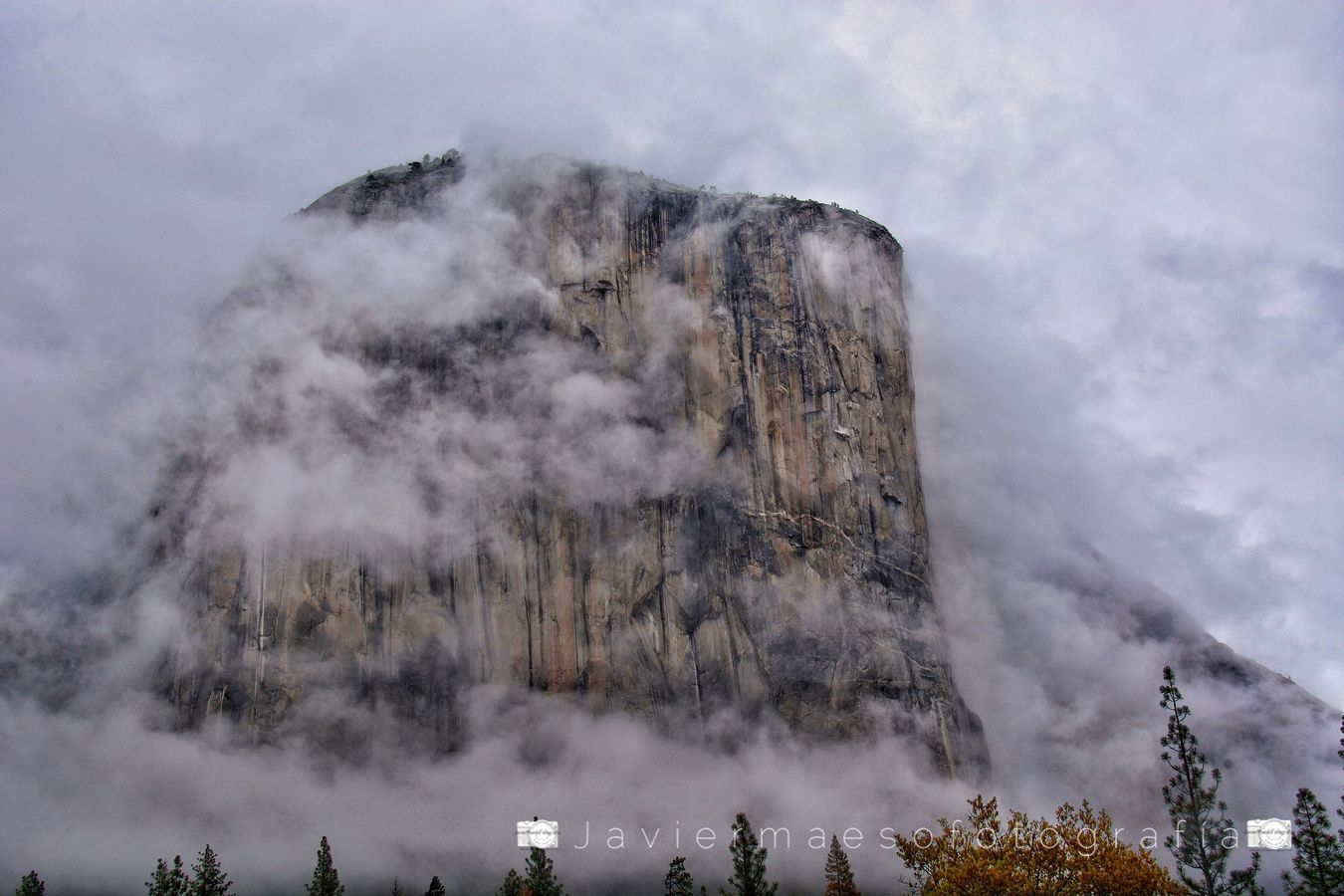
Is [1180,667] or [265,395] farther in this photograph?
[1180,667]

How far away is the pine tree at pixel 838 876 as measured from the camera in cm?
6856

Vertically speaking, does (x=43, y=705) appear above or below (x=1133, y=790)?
above

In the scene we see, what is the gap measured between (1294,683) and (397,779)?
76.4 m

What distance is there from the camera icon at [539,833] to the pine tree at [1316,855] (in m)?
39.9

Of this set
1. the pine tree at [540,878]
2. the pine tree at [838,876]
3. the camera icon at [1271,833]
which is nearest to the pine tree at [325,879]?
the pine tree at [540,878]

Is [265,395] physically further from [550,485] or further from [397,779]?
[397,779]

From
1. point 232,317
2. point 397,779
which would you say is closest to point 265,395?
point 232,317

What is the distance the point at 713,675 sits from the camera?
88750 mm

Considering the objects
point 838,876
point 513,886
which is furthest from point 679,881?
point 513,886

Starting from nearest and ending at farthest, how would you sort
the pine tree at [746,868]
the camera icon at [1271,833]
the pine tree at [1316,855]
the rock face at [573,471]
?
the pine tree at [1316,855] < the pine tree at [746,868] < the camera icon at [1271,833] < the rock face at [573,471]

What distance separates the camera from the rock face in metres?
88.8

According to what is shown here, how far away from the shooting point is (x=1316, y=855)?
61531 mm

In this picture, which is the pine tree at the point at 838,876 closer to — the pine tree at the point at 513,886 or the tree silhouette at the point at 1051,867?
the tree silhouette at the point at 1051,867

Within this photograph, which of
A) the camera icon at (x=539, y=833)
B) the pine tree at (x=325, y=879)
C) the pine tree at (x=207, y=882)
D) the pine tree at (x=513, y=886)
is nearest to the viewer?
the pine tree at (x=513, y=886)
